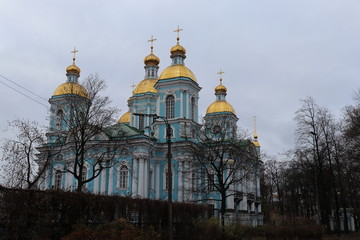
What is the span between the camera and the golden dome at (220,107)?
50.9 metres

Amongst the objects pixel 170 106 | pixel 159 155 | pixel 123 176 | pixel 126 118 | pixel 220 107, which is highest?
pixel 220 107

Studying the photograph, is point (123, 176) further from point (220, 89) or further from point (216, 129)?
point (220, 89)

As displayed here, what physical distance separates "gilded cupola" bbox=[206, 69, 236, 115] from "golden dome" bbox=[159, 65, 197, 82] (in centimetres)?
868

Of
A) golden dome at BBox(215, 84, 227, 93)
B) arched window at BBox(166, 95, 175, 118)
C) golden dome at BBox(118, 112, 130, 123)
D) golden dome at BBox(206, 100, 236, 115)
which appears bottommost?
arched window at BBox(166, 95, 175, 118)

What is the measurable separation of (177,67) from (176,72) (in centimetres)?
77

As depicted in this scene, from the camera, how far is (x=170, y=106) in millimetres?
42562

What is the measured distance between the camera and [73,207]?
49.3ft

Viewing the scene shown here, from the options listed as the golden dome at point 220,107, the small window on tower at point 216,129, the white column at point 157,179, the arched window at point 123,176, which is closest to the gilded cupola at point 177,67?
the golden dome at point 220,107

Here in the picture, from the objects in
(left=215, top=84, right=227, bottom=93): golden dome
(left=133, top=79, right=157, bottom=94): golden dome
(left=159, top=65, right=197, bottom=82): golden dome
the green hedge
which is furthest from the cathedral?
the green hedge

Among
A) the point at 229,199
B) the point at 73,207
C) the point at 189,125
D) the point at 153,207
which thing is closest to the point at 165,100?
the point at 189,125

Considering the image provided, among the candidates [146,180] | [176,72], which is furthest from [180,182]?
[176,72]

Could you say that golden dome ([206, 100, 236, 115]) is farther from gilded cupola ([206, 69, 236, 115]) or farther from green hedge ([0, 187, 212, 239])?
green hedge ([0, 187, 212, 239])

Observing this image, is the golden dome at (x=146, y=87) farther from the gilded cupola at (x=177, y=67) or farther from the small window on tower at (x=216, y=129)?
the small window on tower at (x=216, y=129)

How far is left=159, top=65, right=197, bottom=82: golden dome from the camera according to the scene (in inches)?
1668
